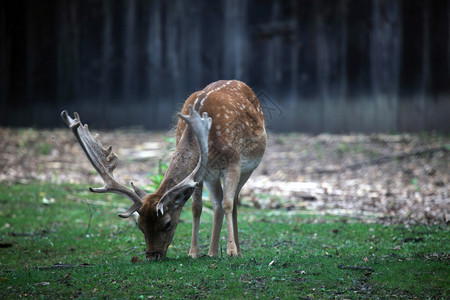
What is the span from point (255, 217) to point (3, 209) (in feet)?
13.4

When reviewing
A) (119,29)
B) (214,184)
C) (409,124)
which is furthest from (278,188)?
(119,29)

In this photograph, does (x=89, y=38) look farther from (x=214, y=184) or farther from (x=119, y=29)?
(x=214, y=184)

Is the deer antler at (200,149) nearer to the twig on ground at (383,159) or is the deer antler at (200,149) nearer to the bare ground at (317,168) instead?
the bare ground at (317,168)

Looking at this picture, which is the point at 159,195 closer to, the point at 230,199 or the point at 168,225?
the point at 168,225

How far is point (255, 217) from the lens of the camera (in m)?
8.92

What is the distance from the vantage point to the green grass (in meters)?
4.67

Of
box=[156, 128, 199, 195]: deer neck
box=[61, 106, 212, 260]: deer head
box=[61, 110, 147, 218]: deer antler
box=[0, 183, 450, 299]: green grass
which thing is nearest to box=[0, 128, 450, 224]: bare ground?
box=[0, 183, 450, 299]: green grass

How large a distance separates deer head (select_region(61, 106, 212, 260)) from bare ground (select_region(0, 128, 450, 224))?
7.26 feet

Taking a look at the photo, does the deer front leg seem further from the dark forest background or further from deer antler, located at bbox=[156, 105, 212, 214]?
the dark forest background

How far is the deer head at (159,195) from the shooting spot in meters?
5.50

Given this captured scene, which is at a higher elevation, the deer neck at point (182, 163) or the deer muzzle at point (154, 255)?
the deer neck at point (182, 163)

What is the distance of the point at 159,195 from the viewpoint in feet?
18.4

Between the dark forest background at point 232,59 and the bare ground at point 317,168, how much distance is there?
0.70 m

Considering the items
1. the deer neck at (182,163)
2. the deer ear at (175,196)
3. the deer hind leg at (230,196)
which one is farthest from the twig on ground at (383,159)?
the deer ear at (175,196)
